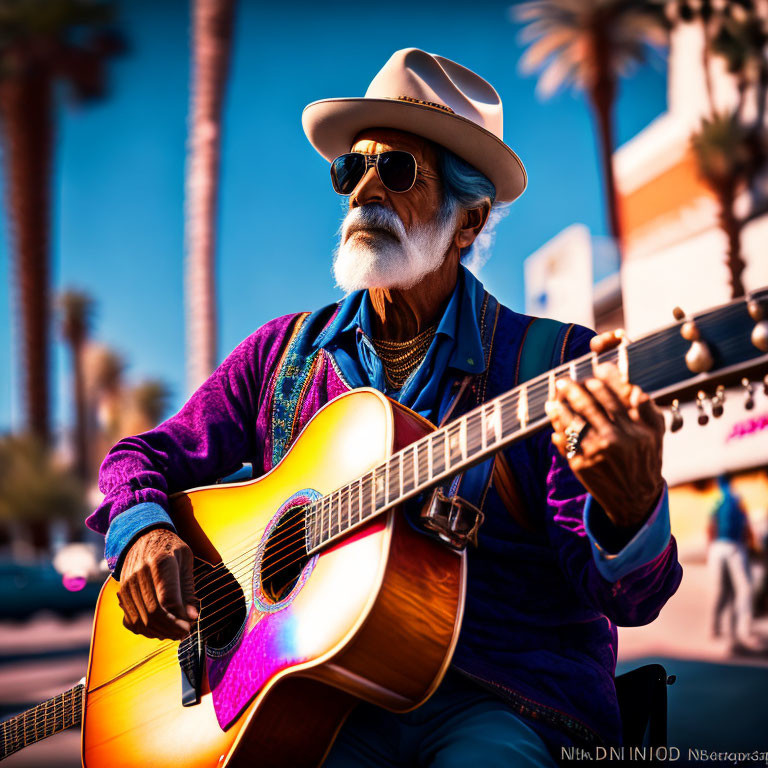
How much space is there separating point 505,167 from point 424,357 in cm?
67

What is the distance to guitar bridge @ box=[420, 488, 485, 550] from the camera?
1885mm

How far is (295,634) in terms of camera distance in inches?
76.4

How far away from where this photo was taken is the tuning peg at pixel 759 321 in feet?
4.82

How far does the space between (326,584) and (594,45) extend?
19.5 meters

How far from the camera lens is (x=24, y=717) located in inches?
105

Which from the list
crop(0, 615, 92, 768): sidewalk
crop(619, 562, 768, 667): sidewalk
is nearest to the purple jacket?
crop(0, 615, 92, 768): sidewalk

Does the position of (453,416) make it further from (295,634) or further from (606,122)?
(606,122)

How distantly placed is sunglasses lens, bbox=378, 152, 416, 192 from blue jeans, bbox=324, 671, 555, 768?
1.35m

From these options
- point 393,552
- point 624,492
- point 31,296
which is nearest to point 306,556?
point 393,552

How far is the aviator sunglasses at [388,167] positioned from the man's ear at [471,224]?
0.22 meters

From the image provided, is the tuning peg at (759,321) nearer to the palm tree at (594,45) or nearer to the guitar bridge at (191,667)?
the guitar bridge at (191,667)

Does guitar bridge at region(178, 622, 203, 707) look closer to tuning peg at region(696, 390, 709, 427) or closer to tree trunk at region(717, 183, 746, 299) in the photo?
tuning peg at region(696, 390, 709, 427)

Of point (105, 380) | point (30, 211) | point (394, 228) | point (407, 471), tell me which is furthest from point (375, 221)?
point (105, 380)

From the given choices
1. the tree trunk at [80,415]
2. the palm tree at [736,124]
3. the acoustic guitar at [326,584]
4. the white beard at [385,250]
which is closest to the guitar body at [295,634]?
the acoustic guitar at [326,584]
